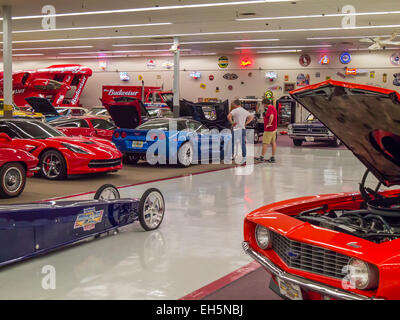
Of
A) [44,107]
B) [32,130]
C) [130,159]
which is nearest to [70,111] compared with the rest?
[44,107]

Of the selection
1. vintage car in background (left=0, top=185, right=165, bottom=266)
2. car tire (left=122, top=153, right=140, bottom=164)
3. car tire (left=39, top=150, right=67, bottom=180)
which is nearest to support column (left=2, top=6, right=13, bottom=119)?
car tire (left=122, top=153, right=140, bottom=164)

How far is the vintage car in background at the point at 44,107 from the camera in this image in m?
15.3

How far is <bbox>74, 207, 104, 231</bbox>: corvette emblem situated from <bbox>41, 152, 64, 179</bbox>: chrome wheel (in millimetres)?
4708

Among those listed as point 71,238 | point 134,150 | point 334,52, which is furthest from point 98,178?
point 334,52

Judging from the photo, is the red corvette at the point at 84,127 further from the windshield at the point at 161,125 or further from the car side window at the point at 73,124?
the windshield at the point at 161,125

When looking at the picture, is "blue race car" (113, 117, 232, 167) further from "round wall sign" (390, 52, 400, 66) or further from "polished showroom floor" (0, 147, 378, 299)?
"round wall sign" (390, 52, 400, 66)

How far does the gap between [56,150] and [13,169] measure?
172cm

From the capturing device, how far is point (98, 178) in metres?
9.95

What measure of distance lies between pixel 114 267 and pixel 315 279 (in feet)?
7.26

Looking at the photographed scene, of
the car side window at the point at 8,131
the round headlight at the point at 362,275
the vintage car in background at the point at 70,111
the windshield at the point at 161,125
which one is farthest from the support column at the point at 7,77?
the round headlight at the point at 362,275

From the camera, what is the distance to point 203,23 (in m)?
19.5

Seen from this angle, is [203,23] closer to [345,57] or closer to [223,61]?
[223,61]

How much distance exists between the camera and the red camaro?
2514mm
